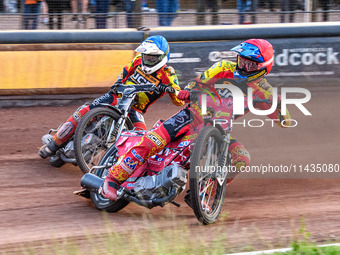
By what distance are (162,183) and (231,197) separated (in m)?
1.27

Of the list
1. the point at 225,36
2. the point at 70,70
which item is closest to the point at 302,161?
the point at 225,36

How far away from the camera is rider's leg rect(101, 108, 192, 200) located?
5578 millimetres

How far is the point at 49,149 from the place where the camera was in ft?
23.6

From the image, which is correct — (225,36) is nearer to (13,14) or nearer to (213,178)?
(13,14)

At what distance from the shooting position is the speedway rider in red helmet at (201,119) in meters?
5.59

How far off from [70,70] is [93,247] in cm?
582

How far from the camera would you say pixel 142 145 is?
5617mm

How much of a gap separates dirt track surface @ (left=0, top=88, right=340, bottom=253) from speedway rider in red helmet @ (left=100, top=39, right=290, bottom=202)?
1.56 ft

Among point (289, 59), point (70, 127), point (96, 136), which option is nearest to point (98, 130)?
point (96, 136)

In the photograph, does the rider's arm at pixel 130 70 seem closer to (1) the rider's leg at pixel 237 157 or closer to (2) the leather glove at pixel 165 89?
(2) the leather glove at pixel 165 89

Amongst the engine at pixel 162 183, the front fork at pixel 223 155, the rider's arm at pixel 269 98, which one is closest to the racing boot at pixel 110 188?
the engine at pixel 162 183

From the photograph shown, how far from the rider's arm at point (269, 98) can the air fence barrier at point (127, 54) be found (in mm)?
4661

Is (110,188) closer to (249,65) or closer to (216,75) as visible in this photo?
(216,75)

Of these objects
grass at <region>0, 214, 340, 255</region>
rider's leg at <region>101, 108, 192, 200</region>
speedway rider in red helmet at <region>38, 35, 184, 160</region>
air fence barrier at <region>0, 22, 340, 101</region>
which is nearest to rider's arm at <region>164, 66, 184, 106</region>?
speedway rider in red helmet at <region>38, 35, 184, 160</region>
